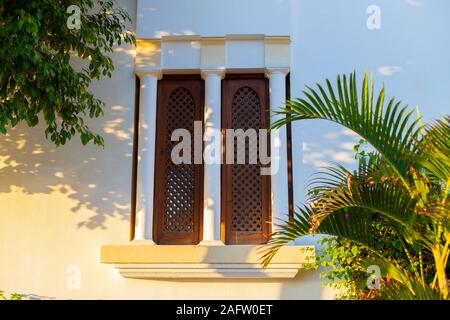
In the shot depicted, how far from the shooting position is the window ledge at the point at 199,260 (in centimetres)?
634

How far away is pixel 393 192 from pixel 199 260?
2606 millimetres

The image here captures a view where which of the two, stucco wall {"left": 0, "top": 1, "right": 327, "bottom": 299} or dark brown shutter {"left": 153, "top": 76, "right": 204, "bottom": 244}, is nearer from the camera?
stucco wall {"left": 0, "top": 1, "right": 327, "bottom": 299}

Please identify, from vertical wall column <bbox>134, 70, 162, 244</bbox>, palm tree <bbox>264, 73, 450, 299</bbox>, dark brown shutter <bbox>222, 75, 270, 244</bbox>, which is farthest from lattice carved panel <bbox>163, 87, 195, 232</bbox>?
palm tree <bbox>264, 73, 450, 299</bbox>

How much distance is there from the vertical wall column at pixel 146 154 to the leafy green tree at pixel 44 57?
568mm

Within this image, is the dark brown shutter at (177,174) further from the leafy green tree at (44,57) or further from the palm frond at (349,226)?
the palm frond at (349,226)

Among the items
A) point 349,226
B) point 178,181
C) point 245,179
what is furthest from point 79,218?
point 349,226

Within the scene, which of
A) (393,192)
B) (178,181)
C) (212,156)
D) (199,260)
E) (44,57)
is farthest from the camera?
(178,181)

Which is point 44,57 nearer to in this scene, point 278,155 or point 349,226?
point 278,155

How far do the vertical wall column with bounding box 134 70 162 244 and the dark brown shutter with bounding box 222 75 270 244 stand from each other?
772 millimetres

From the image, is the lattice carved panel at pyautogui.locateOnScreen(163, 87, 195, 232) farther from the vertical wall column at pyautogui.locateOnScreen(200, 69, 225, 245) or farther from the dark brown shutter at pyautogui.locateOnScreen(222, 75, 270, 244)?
the dark brown shutter at pyautogui.locateOnScreen(222, 75, 270, 244)

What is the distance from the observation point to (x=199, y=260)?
251 inches

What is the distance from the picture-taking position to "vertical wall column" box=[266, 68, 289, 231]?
21.6ft

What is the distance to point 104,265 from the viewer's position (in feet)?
21.8

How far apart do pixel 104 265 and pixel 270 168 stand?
2034 mm
